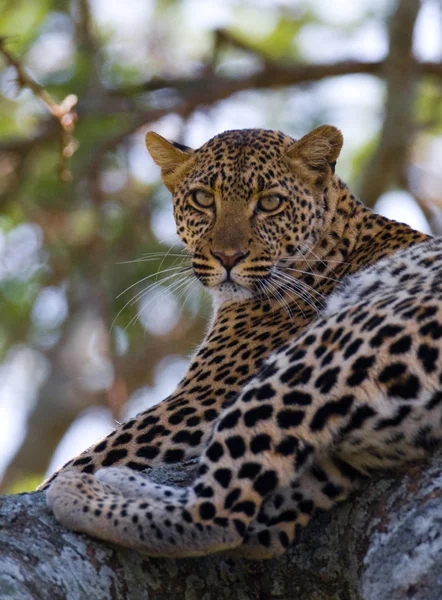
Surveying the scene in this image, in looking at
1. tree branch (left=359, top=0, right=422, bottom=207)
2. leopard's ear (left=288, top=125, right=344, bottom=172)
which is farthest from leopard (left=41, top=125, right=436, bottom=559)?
tree branch (left=359, top=0, right=422, bottom=207)

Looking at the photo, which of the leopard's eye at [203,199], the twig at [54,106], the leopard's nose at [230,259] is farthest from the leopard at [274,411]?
the twig at [54,106]

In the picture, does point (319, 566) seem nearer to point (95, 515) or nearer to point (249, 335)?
point (95, 515)

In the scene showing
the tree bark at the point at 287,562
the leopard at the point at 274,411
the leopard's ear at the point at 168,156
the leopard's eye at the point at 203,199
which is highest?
the leopard's ear at the point at 168,156

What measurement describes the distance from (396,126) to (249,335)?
6636 mm

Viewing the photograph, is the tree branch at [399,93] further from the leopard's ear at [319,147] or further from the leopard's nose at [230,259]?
the leopard's nose at [230,259]

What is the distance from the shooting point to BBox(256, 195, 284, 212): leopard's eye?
7.57 m

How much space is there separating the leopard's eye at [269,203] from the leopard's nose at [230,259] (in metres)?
0.43

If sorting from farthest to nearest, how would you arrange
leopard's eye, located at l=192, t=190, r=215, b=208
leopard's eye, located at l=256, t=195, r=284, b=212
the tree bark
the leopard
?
leopard's eye, located at l=192, t=190, r=215, b=208
leopard's eye, located at l=256, t=195, r=284, b=212
the leopard
the tree bark

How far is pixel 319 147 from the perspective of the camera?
7668 millimetres

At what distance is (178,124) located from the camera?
14.1m

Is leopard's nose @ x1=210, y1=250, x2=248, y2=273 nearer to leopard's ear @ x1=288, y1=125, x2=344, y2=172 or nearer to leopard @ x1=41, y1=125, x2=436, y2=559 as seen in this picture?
leopard @ x1=41, y1=125, x2=436, y2=559

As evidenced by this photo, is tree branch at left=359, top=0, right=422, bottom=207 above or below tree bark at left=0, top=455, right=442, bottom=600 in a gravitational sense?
above

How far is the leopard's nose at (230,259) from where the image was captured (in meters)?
7.31

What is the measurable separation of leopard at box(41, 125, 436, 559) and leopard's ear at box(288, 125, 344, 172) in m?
0.60
